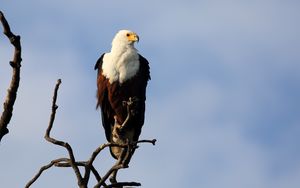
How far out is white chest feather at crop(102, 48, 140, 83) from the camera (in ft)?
26.3

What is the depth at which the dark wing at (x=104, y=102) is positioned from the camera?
816 cm

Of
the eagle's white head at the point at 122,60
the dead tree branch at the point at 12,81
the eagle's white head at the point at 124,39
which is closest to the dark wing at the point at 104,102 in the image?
the eagle's white head at the point at 122,60

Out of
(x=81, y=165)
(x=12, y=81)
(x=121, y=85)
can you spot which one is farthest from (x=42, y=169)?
(x=121, y=85)

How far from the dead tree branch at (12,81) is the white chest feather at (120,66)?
5.11 meters

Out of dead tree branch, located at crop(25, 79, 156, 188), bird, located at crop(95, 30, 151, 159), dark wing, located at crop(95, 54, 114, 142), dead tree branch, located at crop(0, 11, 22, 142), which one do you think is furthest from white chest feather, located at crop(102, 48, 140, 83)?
dead tree branch, located at crop(0, 11, 22, 142)

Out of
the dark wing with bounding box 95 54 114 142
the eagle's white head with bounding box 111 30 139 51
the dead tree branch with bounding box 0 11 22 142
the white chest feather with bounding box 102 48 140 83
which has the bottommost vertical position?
the dead tree branch with bounding box 0 11 22 142

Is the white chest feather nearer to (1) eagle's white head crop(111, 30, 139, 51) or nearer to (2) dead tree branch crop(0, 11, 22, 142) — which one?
(1) eagle's white head crop(111, 30, 139, 51)

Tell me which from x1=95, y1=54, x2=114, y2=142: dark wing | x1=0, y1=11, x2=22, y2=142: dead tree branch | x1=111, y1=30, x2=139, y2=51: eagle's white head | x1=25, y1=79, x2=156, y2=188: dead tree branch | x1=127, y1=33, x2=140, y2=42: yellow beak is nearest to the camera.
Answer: x1=0, y1=11, x2=22, y2=142: dead tree branch

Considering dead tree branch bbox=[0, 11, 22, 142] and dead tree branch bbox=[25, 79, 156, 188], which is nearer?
dead tree branch bbox=[0, 11, 22, 142]

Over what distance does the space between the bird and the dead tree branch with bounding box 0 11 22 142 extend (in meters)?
4.92

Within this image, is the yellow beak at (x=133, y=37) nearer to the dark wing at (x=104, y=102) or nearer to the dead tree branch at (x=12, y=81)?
the dark wing at (x=104, y=102)

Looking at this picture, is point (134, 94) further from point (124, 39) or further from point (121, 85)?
point (124, 39)

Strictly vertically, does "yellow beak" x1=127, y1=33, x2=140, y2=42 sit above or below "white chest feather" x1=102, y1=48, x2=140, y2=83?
above

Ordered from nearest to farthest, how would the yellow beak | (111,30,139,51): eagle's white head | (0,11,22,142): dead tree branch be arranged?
(0,11,22,142): dead tree branch, (111,30,139,51): eagle's white head, the yellow beak
